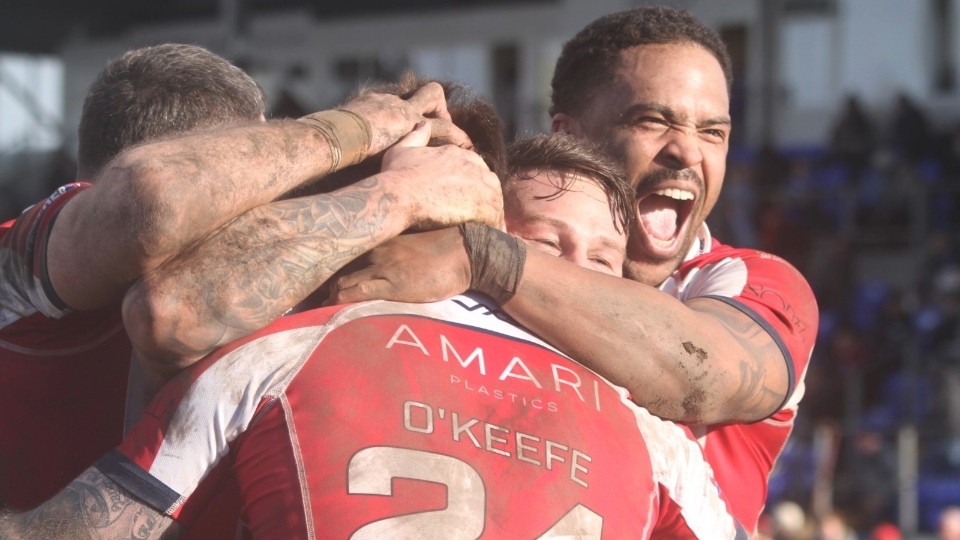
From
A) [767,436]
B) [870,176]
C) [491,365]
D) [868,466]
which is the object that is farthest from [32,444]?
[870,176]

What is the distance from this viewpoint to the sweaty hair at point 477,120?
2.60 metres

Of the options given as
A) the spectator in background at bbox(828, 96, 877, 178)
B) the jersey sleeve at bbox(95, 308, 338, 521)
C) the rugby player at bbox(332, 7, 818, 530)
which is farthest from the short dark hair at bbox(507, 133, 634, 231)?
the spectator in background at bbox(828, 96, 877, 178)

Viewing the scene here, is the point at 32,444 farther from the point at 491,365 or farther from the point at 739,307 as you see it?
the point at 739,307

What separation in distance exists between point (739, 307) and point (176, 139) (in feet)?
4.47

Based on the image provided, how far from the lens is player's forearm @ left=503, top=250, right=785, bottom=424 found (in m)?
2.25

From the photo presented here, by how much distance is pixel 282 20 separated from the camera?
20.5 meters

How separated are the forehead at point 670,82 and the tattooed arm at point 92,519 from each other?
78.8 inches

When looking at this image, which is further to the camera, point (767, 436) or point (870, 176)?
point (870, 176)

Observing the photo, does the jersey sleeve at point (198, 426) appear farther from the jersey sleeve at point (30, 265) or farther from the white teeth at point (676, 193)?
the white teeth at point (676, 193)

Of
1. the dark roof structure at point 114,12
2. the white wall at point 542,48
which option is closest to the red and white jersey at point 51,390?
the white wall at point 542,48

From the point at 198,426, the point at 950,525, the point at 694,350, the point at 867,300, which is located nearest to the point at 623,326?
the point at 694,350

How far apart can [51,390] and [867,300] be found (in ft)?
36.3

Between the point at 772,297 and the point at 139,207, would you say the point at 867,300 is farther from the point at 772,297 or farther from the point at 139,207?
the point at 139,207

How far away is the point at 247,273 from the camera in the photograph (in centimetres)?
198
